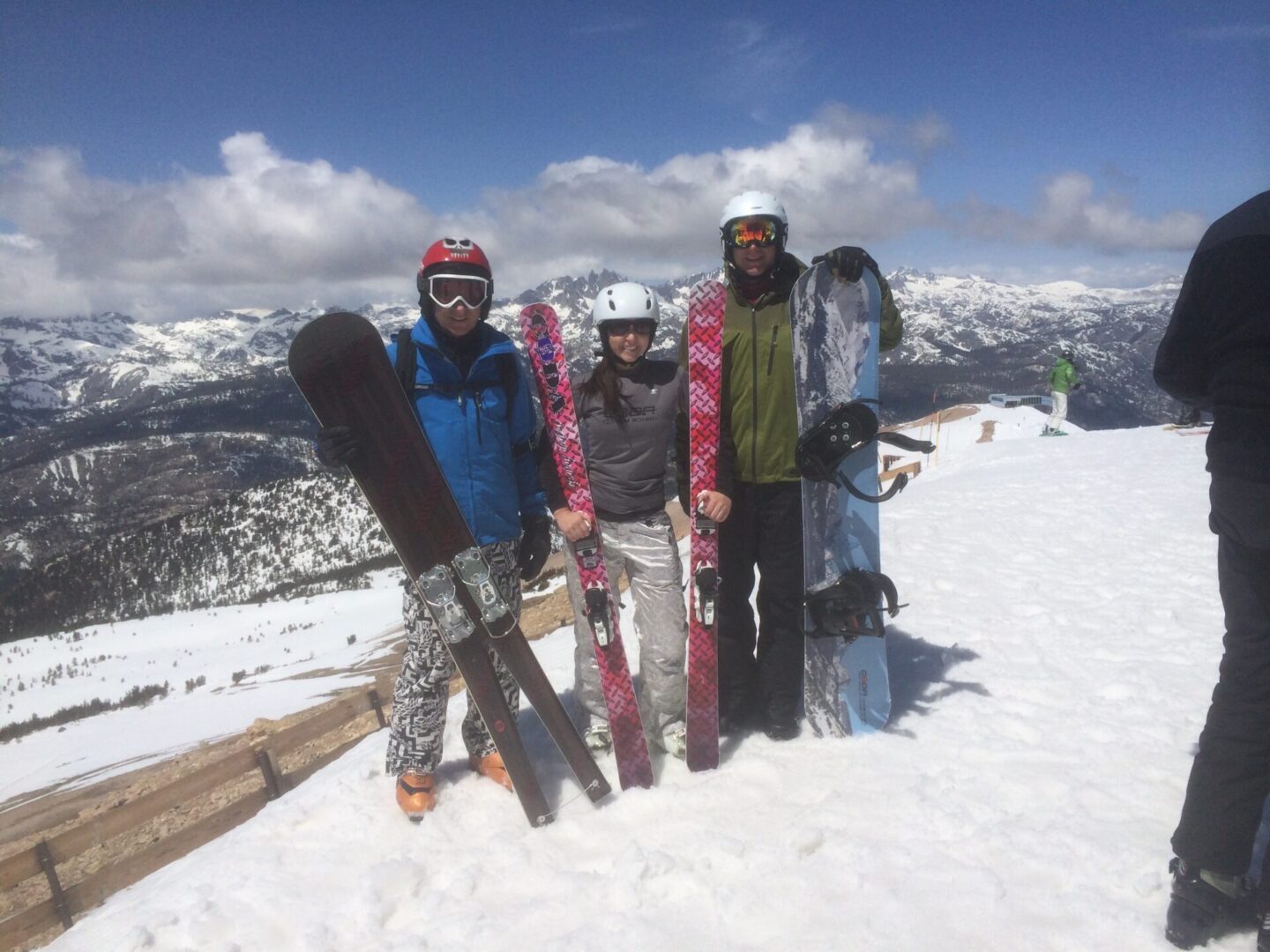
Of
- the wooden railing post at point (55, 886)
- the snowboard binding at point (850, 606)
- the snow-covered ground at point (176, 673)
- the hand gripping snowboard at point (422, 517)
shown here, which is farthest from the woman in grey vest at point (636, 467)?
the snow-covered ground at point (176, 673)

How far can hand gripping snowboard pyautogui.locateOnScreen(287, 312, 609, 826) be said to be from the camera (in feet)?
11.0

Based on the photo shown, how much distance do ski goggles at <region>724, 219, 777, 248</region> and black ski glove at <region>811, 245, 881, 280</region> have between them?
32 centimetres

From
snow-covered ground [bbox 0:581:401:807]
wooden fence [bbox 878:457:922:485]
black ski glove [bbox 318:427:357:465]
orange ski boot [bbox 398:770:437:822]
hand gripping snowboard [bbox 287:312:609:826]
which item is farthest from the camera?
snow-covered ground [bbox 0:581:401:807]

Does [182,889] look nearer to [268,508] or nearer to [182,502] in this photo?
[268,508]

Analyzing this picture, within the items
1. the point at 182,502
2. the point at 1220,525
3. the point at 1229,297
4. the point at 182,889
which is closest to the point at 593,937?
the point at 182,889

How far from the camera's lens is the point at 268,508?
114 metres

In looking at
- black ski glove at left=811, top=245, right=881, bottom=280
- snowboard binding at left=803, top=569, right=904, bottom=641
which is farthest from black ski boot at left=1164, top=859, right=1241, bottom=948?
black ski glove at left=811, top=245, right=881, bottom=280

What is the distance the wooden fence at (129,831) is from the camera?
4.91m

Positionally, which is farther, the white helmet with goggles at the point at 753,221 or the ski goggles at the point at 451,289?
the white helmet with goggles at the point at 753,221

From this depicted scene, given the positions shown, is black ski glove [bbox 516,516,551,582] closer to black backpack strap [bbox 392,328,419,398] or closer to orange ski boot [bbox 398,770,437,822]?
black backpack strap [bbox 392,328,419,398]

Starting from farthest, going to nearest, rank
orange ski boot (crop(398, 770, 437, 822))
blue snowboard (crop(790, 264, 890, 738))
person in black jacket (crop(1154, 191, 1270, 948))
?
blue snowboard (crop(790, 264, 890, 738))
orange ski boot (crop(398, 770, 437, 822))
person in black jacket (crop(1154, 191, 1270, 948))

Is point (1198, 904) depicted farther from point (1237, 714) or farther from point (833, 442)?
point (833, 442)

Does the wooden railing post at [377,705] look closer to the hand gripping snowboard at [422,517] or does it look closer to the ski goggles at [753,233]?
the hand gripping snowboard at [422,517]

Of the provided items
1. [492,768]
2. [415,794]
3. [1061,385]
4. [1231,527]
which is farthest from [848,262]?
[1061,385]
